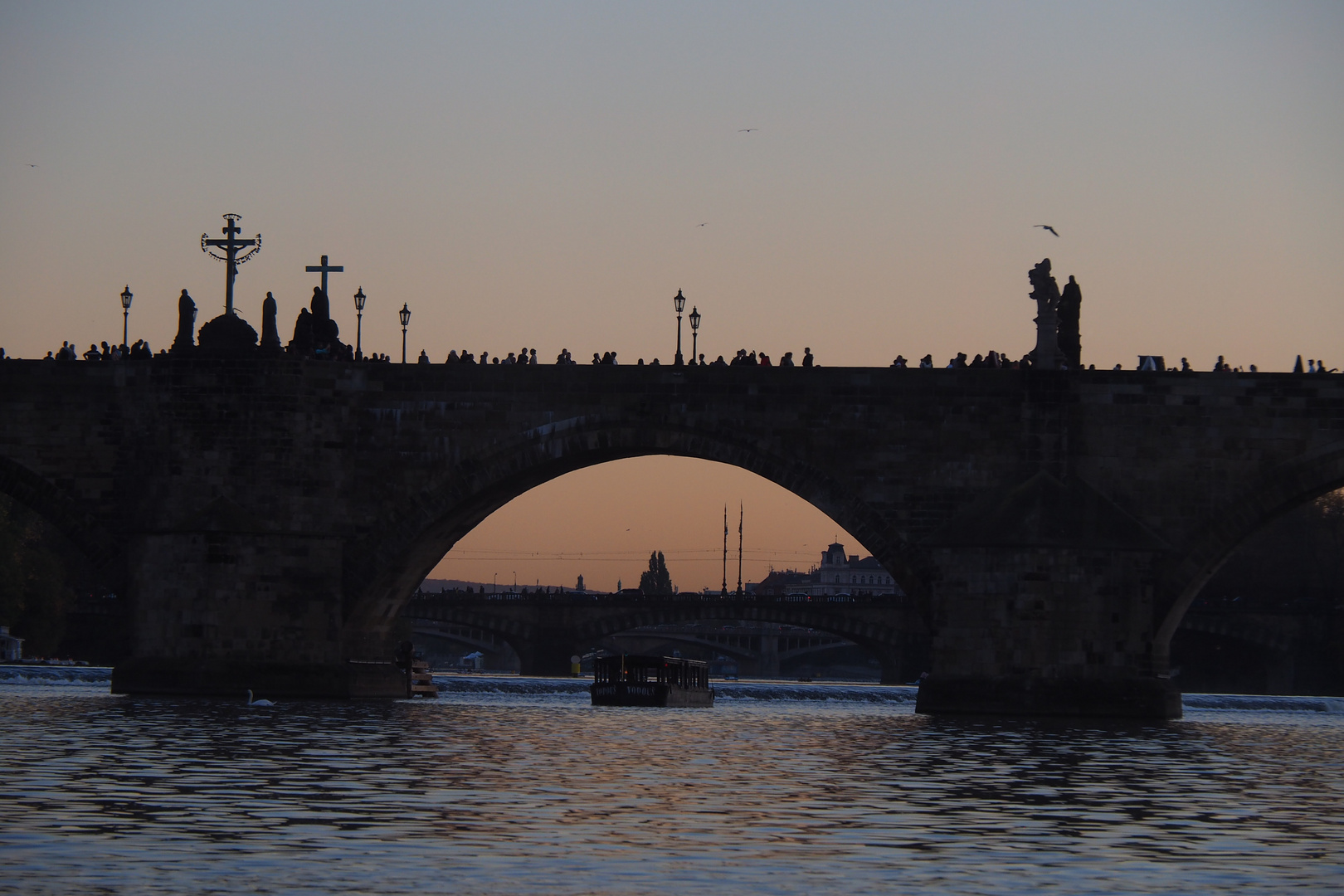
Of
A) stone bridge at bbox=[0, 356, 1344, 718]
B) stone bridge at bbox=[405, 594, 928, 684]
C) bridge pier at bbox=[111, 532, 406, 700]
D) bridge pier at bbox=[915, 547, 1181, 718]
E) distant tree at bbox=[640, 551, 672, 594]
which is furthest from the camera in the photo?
distant tree at bbox=[640, 551, 672, 594]

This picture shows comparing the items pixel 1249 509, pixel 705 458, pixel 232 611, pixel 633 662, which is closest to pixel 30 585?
pixel 633 662

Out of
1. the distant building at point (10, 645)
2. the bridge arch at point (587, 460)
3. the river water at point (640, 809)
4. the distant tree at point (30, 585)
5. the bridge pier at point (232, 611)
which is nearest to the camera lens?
the river water at point (640, 809)

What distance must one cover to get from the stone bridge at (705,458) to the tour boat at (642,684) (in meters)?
13.0

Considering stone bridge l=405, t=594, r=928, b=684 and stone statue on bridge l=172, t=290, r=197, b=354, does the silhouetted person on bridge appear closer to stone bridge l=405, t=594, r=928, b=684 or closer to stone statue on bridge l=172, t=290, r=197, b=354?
stone statue on bridge l=172, t=290, r=197, b=354

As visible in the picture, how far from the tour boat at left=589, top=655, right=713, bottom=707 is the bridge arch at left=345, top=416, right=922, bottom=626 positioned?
13.6 m

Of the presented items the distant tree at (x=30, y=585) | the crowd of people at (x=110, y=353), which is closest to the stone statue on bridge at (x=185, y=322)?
the crowd of people at (x=110, y=353)

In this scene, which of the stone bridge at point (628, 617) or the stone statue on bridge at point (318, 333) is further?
the stone bridge at point (628, 617)

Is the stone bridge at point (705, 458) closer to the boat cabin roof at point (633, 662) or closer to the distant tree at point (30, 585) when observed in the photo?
the boat cabin roof at point (633, 662)

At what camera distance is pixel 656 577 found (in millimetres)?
188500

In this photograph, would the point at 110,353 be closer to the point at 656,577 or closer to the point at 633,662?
the point at 633,662

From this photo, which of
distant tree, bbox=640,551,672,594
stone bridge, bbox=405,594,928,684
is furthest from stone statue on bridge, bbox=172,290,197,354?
distant tree, bbox=640,551,672,594

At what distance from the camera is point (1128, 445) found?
1751 inches

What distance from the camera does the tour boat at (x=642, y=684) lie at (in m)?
59.5

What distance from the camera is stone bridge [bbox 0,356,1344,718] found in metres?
43.5
